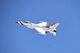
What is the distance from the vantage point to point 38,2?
2850 mm

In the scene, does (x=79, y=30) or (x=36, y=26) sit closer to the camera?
(x=36, y=26)

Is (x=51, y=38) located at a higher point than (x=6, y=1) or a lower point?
lower

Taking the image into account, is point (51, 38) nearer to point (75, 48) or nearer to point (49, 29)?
point (49, 29)

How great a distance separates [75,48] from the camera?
285 centimetres

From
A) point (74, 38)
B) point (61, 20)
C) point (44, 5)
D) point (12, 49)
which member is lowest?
point (12, 49)

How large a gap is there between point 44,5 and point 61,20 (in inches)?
14.1

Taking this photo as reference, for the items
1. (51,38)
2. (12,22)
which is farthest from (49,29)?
(12,22)

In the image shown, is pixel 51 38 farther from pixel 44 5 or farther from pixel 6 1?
pixel 6 1

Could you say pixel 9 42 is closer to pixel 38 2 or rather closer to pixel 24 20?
pixel 24 20

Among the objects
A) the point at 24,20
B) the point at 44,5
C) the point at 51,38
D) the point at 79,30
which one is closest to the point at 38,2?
the point at 44,5

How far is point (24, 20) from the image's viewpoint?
9.06 feet

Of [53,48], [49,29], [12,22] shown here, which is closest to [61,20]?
[49,29]

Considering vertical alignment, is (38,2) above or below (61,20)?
above

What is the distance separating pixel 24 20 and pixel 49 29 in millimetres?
406
